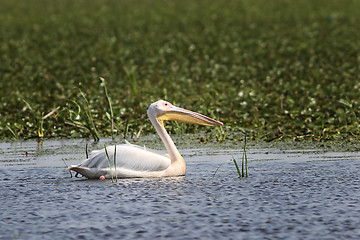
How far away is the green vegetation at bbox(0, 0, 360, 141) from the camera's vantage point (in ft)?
48.4

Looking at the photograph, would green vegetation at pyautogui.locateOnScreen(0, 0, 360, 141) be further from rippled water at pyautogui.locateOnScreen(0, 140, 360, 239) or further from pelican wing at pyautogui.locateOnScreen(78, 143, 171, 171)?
pelican wing at pyautogui.locateOnScreen(78, 143, 171, 171)

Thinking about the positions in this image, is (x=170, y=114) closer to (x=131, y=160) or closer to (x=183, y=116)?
(x=183, y=116)

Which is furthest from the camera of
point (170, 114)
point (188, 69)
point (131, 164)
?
point (188, 69)

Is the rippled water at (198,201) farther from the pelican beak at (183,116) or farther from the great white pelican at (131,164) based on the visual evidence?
the pelican beak at (183,116)

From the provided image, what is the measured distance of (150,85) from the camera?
19938 mm

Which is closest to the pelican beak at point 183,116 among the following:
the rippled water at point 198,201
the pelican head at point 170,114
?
the pelican head at point 170,114

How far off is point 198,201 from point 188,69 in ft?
47.7

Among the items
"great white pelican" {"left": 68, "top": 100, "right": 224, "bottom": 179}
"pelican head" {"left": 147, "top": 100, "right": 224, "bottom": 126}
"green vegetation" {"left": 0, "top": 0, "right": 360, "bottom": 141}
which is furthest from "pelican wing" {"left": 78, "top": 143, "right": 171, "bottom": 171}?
"green vegetation" {"left": 0, "top": 0, "right": 360, "bottom": 141}

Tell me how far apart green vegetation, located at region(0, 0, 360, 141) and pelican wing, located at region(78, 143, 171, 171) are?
7.91 ft

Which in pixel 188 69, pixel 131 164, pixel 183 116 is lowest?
pixel 131 164

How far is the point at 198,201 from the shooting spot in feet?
26.8

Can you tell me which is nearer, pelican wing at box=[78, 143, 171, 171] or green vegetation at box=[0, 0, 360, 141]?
pelican wing at box=[78, 143, 171, 171]

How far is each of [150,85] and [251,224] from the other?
42.8 feet

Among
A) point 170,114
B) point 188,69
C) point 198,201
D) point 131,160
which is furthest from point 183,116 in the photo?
point 188,69
